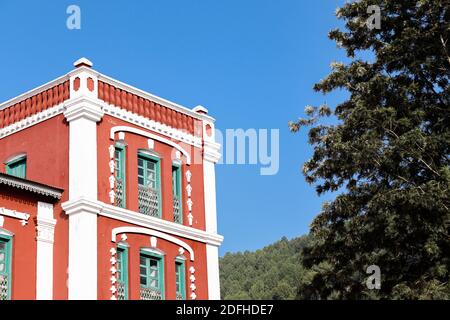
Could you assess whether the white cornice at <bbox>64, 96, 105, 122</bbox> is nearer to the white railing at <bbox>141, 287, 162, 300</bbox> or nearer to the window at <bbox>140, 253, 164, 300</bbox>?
the window at <bbox>140, 253, 164, 300</bbox>

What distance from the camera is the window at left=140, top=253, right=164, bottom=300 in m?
22.8

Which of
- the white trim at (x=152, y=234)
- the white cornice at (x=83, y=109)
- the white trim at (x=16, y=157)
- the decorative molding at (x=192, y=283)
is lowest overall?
the decorative molding at (x=192, y=283)

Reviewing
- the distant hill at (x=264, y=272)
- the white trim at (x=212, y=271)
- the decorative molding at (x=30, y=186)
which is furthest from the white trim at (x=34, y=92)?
the distant hill at (x=264, y=272)

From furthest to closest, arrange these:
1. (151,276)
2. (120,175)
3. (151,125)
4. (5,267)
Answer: (151,125), (120,175), (151,276), (5,267)

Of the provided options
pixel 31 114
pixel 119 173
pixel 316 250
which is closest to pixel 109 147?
pixel 119 173

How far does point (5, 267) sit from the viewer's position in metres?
20.8

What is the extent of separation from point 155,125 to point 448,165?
8.09 metres

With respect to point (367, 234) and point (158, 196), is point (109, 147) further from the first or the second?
point (367, 234)

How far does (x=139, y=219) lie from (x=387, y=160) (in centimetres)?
690

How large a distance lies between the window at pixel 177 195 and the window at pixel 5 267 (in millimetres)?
4950

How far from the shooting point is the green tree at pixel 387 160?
23.9 metres

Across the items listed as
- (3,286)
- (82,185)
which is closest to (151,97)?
(82,185)

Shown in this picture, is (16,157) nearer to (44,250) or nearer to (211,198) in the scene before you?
(44,250)

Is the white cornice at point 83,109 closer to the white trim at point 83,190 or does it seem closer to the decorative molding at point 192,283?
the white trim at point 83,190
